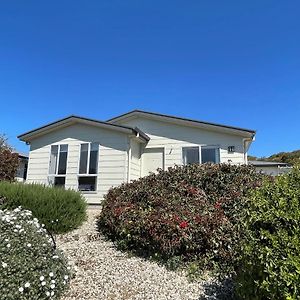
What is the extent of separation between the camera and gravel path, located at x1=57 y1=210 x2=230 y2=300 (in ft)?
15.0

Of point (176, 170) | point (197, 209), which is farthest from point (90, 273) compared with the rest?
point (176, 170)

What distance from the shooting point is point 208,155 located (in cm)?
1442

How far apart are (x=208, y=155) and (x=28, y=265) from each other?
1135cm

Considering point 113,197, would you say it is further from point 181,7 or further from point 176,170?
point 181,7

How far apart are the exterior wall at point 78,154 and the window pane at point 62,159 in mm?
222

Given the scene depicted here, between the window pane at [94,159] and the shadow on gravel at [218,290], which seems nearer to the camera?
the shadow on gravel at [218,290]

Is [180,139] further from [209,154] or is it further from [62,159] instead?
[62,159]

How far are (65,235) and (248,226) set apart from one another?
6051 mm

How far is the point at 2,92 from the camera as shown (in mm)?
17422

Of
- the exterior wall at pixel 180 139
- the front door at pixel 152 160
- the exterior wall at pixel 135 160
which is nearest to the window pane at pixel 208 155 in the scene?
the exterior wall at pixel 180 139

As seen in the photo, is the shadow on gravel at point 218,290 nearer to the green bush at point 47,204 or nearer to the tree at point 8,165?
the green bush at point 47,204

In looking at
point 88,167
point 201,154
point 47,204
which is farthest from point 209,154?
point 47,204

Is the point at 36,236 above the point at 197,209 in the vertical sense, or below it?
below

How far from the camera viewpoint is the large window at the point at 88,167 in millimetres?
13909
